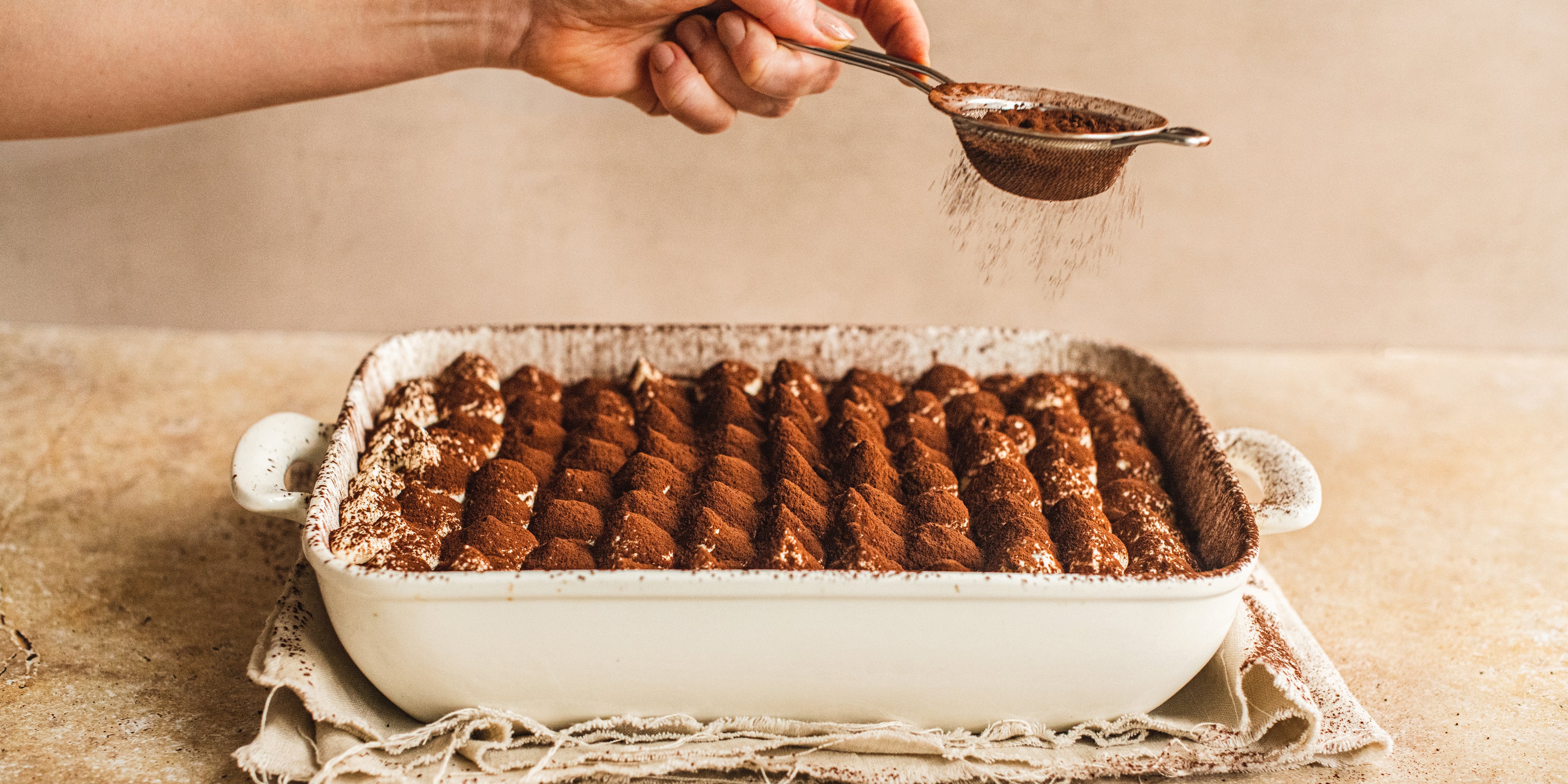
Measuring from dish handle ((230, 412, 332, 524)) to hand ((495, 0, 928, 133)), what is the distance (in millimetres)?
575

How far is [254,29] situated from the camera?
4.34 feet

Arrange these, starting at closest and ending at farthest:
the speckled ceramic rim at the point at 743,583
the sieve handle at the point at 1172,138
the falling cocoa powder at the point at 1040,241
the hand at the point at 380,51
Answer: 1. the speckled ceramic rim at the point at 743,583
2. the sieve handle at the point at 1172,138
3. the hand at the point at 380,51
4. the falling cocoa powder at the point at 1040,241

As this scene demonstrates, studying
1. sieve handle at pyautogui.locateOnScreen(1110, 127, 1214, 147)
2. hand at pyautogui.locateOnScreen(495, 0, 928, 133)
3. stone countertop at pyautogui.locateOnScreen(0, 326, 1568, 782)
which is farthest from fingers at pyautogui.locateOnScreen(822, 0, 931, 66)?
stone countertop at pyautogui.locateOnScreen(0, 326, 1568, 782)

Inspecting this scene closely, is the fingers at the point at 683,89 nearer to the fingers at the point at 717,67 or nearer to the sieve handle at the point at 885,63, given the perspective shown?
the fingers at the point at 717,67

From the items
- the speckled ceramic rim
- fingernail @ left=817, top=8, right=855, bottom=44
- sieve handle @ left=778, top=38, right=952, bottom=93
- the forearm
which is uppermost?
fingernail @ left=817, top=8, right=855, bottom=44

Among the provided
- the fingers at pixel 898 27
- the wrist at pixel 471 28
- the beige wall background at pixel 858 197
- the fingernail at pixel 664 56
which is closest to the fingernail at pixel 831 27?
the fingers at pixel 898 27

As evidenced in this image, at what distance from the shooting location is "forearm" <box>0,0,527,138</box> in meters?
1.24

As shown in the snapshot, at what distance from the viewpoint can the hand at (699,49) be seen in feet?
4.50

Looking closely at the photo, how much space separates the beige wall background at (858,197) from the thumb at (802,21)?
0.85 meters

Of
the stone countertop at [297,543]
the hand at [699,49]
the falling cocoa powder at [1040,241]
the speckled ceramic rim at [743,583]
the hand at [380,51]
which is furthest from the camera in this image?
the falling cocoa powder at [1040,241]

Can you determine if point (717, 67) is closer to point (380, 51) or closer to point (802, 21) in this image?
point (802, 21)

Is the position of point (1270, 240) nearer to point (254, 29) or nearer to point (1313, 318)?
point (1313, 318)

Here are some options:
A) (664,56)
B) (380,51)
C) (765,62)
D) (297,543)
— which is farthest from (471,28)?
(297,543)

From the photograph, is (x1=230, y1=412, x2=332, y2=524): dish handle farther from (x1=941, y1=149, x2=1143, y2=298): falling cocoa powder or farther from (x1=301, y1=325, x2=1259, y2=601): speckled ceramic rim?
(x1=941, y1=149, x2=1143, y2=298): falling cocoa powder
